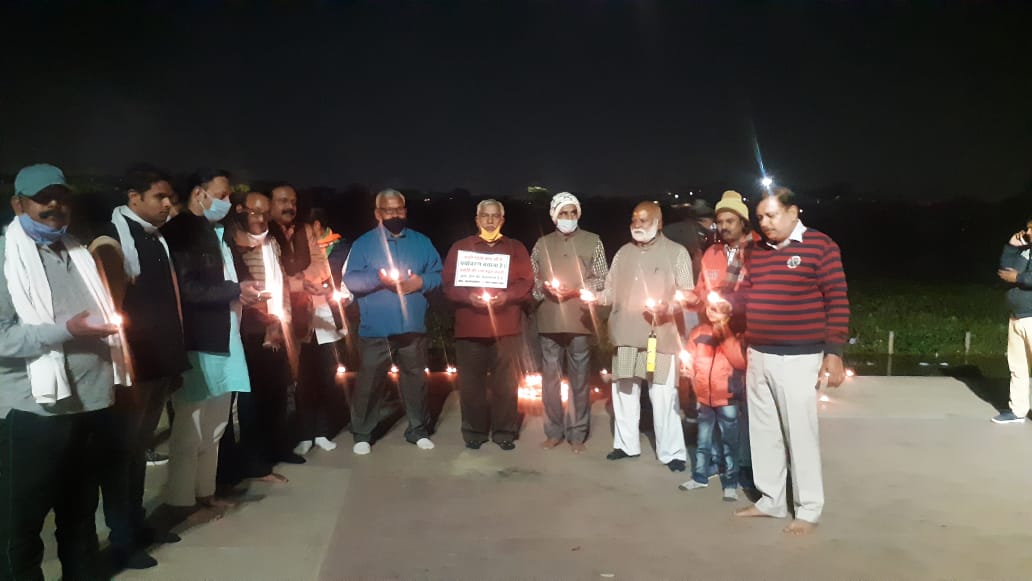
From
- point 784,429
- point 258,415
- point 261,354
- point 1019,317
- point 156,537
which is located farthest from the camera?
point 1019,317

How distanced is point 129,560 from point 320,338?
2752 millimetres

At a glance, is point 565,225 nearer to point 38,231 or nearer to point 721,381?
point 721,381

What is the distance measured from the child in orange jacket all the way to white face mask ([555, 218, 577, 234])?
1.54m

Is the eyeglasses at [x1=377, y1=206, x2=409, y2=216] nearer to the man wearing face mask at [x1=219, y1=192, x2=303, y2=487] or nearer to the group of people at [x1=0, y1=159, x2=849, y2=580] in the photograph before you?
the group of people at [x1=0, y1=159, x2=849, y2=580]

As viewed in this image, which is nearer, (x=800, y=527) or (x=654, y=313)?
(x=800, y=527)

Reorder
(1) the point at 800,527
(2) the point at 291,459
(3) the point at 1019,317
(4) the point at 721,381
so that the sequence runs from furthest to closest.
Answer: (3) the point at 1019,317, (2) the point at 291,459, (4) the point at 721,381, (1) the point at 800,527

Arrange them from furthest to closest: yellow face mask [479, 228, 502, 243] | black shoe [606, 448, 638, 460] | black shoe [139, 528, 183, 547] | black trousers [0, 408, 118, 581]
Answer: yellow face mask [479, 228, 502, 243] → black shoe [606, 448, 638, 460] → black shoe [139, 528, 183, 547] → black trousers [0, 408, 118, 581]

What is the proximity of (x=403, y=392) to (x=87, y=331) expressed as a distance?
3.56 meters

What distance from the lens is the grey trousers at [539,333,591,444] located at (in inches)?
274

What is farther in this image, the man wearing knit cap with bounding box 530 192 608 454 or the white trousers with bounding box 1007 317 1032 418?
the white trousers with bounding box 1007 317 1032 418

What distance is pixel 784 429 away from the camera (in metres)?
5.26

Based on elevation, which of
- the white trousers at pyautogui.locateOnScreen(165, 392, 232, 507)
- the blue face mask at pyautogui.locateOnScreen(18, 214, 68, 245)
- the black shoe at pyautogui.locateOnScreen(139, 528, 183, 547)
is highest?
the blue face mask at pyautogui.locateOnScreen(18, 214, 68, 245)

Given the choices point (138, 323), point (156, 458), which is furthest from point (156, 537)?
point (156, 458)

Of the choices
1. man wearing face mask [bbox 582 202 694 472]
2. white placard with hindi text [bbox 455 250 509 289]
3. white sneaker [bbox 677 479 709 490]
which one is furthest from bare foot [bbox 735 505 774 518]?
white placard with hindi text [bbox 455 250 509 289]
